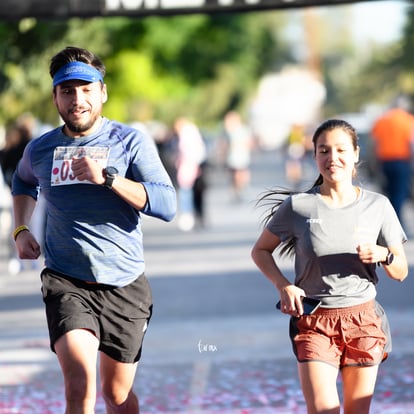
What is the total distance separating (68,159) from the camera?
5.59 meters

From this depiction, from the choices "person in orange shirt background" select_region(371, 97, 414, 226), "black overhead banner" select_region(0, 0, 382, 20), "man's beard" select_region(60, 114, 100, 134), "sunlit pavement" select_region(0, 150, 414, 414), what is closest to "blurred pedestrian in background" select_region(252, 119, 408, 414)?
"man's beard" select_region(60, 114, 100, 134)

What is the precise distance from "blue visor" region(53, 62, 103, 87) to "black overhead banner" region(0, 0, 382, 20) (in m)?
4.27

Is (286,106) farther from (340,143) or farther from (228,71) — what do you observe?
(340,143)

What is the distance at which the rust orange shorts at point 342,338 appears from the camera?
5363 mm

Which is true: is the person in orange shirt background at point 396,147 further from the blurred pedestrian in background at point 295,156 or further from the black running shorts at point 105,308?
the blurred pedestrian in background at point 295,156

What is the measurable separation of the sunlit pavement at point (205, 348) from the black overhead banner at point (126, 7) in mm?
2136

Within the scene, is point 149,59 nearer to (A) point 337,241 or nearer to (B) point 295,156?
(B) point 295,156

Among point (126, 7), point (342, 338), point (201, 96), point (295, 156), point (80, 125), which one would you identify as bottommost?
point (342, 338)

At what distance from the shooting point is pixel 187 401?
7.84 meters

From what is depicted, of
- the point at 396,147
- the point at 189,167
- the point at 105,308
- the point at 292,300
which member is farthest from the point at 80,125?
the point at 189,167

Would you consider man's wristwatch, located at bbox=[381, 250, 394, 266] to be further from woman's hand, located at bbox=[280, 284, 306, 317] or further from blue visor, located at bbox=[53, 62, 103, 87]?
blue visor, located at bbox=[53, 62, 103, 87]

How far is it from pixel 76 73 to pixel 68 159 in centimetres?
38

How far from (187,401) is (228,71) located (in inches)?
2523

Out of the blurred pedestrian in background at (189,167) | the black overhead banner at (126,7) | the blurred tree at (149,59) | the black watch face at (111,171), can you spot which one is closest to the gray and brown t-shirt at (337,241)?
the black watch face at (111,171)
